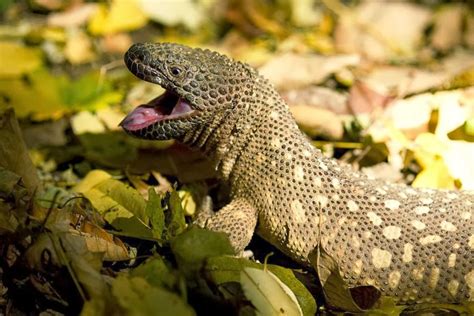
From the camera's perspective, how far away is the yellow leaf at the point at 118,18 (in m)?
4.05

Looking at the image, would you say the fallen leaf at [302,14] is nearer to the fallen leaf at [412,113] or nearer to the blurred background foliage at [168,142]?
the blurred background foliage at [168,142]

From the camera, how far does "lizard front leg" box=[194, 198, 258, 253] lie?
85.8 inches

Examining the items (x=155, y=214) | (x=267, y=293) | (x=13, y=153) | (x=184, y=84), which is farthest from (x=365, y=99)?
(x=13, y=153)

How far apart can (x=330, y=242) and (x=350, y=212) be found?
122mm

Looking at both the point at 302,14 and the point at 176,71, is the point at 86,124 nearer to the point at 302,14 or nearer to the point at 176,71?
the point at 176,71

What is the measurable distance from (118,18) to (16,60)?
77cm

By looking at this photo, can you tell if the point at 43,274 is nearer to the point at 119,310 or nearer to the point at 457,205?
the point at 119,310

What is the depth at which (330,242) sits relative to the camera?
2145 mm

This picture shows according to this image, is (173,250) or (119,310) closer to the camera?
(119,310)

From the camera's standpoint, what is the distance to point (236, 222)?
2217 mm

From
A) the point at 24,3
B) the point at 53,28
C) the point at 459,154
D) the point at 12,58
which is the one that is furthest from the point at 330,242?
the point at 24,3

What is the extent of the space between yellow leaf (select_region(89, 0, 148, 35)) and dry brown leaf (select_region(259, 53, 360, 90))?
111 centimetres

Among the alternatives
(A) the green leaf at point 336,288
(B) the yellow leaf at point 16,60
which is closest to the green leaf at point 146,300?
(A) the green leaf at point 336,288

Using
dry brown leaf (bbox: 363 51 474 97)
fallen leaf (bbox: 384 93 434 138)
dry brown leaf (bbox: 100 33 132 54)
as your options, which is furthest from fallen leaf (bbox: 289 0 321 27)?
fallen leaf (bbox: 384 93 434 138)
